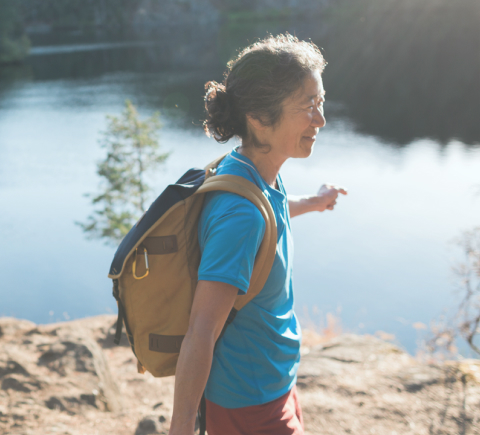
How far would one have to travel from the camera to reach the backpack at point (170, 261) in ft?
4.79

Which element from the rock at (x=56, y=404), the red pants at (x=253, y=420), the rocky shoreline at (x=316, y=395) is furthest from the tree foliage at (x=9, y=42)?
the red pants at (x=253, y=420)

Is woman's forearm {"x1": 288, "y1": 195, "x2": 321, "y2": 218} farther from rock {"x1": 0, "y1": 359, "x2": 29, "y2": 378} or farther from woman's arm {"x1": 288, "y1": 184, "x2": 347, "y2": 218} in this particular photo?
rock {"x1": 0, "y1": 359, "x2": 29, "y2": 378}

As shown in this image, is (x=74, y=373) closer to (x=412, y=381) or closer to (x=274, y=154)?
A: (x=412, y=381)

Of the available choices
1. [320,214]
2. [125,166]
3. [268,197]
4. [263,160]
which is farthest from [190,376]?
[320,214]

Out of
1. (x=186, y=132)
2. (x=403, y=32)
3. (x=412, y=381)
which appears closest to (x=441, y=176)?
(x=186, y=132)

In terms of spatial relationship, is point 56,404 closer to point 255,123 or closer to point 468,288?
point 255,123

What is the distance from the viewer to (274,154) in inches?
65.9

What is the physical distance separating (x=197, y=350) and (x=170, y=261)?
298 millimetres

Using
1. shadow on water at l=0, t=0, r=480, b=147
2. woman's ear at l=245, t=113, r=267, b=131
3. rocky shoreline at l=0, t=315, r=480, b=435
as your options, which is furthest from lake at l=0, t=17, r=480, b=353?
woman's ear at l=245, t=113, r=267, b=131

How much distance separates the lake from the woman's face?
9.66 metres

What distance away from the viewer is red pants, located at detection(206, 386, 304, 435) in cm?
162

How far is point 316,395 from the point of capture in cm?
381

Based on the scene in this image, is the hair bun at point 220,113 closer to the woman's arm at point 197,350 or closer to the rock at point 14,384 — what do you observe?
the woman's arm at point 197,350

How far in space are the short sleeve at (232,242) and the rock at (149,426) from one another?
2.26 meters
